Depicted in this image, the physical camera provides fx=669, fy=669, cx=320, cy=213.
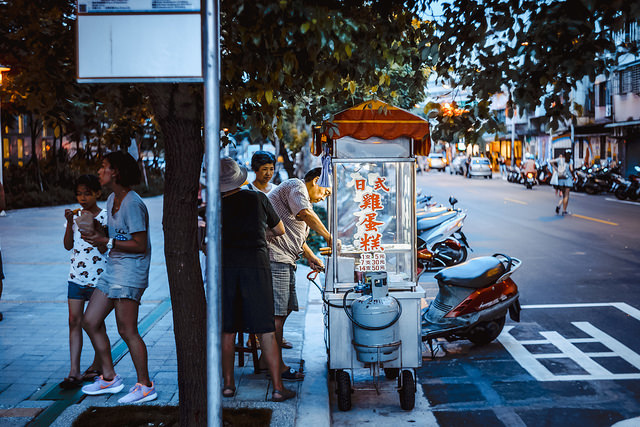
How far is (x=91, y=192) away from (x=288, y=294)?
6.06ft

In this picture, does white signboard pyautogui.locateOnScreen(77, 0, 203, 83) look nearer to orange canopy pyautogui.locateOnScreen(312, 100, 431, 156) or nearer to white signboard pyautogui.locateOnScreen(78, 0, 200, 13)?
white signboard pyautogui.locateOnScreen(78, 0, 200, 13)

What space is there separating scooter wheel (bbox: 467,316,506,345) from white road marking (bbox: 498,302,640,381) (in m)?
0.18

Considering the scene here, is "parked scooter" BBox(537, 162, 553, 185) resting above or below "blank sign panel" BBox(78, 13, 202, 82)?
above

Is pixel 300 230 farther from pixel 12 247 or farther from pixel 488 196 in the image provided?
pixel 488 196

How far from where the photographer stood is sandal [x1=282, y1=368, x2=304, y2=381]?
225 inches

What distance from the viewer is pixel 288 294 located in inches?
230

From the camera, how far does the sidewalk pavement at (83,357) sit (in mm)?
4914

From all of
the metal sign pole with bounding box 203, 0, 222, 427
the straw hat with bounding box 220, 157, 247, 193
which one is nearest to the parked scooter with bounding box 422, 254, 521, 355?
the straw hat with bounding box 220, 157, 247, 193

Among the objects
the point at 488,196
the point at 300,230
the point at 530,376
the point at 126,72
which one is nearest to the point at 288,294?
the point at 300,230

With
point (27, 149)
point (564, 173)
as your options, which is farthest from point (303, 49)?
point (27, 149)

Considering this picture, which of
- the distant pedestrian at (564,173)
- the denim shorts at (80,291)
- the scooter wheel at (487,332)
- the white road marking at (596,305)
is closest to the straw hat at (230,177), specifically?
the denim shorts at (80,291)

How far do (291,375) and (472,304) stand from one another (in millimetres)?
2035

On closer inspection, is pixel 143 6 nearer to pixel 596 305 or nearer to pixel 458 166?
pixel 596 305

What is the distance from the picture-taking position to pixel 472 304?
6629 mm
